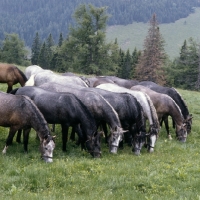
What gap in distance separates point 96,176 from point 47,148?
2.24 meters

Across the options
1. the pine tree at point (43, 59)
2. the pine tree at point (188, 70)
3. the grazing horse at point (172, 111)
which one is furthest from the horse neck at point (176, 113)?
the pine tree at point (43, 59)

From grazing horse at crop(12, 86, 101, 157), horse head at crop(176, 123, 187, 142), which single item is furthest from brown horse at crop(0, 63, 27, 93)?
horse head at crop(176, 123, 187, 142)

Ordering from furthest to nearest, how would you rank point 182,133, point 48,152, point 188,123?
1. point 188,123
2. point 182,133
3. point 48,152

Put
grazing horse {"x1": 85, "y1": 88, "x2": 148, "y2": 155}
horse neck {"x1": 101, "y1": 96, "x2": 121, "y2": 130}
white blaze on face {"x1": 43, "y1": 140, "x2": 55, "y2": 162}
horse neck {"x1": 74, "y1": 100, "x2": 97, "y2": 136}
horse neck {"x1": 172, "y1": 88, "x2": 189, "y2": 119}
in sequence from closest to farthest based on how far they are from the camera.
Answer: white blaze on face {"x1": 43, "y1": 140, "x2": 55, "y2": 162} < horse neck {"x1": 74, "y1": 100, "x2": 97, "y2": 136} < horse neck {"x1": 101, "y1": 96, "x2": 121, "y2": 130} < grazing horse {"x1": 85, "y1": 88, "x2": 148, "y2": 155} < horse neck {"x1": 172, "y1": 88, "x2": 189, "y2": 119}

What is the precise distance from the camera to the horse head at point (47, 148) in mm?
10125

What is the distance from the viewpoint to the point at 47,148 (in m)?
10.2

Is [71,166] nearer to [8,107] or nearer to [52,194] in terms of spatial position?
[52,194]

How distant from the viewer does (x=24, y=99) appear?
10.6m

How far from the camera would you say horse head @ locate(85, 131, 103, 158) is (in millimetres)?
11242

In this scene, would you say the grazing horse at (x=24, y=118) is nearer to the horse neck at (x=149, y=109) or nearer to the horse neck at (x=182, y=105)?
the horse neck at (x=149, y=109)

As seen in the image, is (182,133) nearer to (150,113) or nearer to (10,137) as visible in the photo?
(150,113)

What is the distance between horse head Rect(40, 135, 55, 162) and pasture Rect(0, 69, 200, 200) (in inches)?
7.7

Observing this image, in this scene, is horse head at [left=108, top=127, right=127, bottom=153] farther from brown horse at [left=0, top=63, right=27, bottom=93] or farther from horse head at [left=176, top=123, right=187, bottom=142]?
brown horse at [left=0, top=63, right=27, bottom=93]

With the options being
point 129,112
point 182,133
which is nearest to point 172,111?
point 182,133
